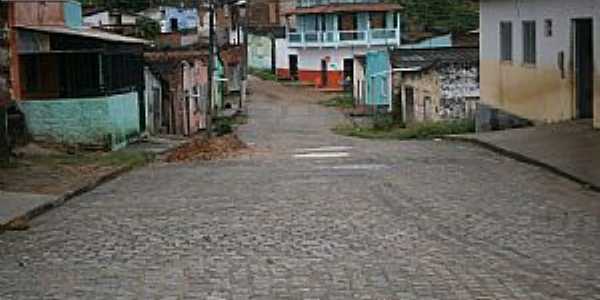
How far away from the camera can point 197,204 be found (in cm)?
1526

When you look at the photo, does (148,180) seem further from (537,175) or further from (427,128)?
(427,128)

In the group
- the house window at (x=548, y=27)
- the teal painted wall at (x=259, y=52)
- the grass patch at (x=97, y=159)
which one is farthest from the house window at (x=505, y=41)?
the teal painted wall at (x=259, y=52)

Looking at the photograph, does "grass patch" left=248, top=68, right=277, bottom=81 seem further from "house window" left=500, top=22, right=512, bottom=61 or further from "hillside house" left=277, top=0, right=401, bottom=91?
"house window" left=500, top=22, right=512, bottom=61

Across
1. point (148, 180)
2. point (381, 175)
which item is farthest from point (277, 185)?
point (148, 180)

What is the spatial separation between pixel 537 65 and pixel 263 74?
231 ft

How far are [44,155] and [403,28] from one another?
62097 millimetres

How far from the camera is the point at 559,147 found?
20.3m

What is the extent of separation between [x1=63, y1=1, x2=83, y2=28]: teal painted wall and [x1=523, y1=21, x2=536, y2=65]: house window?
1304cm

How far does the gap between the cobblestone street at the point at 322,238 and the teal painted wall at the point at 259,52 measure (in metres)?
80.8

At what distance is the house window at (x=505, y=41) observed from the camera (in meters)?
29.7

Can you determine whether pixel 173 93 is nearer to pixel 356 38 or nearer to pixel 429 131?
pixel 429 131

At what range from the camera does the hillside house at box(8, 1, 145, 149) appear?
27.3 m

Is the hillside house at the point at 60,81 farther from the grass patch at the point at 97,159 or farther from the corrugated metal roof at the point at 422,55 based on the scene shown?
the corrugated metal roof at the point at 422,55

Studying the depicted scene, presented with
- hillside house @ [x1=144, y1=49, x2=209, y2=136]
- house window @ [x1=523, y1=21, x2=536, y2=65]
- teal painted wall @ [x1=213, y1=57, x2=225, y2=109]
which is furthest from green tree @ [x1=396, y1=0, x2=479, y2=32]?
house window @ [x1=523, y1=21, x2=536, y2=65]
